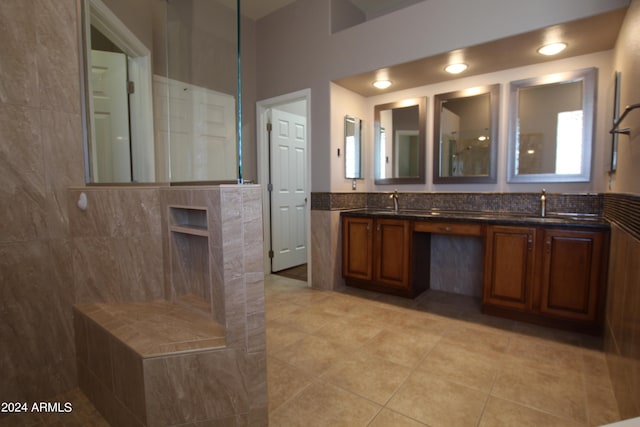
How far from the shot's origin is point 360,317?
260cm

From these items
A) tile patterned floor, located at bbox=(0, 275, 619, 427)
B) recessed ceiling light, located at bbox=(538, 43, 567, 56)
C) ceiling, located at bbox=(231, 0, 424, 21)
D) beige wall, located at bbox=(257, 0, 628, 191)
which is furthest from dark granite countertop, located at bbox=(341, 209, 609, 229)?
ceiling, located at bbox=(231, 0, 424, 21)

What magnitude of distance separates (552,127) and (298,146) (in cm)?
290

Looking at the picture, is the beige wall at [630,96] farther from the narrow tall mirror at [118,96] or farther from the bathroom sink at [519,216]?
the narrow tall mirror at [118,96]

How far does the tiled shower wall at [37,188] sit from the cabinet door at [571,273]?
314cm

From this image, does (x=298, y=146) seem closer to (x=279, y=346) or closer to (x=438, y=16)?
(x=438, y=16)

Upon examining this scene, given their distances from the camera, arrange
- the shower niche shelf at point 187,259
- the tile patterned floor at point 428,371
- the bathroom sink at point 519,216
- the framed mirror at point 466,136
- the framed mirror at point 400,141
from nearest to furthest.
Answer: the tile patterned floor at point 428,371
the shower niche shelf at point 187,259
the bathroom sink at point 519,216
the framed mirror at point 466,136
the framed mirror at point 400,141

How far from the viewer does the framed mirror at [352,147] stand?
3.44m

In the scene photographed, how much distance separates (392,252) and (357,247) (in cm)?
40

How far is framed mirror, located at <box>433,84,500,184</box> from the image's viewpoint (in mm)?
2891

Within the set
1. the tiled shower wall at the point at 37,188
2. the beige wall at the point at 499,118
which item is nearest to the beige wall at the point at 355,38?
the beige wall at the point at 499,118

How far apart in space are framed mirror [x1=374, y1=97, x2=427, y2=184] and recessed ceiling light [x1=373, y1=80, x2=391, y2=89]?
278 millimetres

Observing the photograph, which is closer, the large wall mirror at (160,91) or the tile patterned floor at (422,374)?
the tile patterned floor at (422,374)

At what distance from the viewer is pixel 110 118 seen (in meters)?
2.25

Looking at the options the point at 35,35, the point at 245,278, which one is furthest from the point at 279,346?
the point at 35,35
